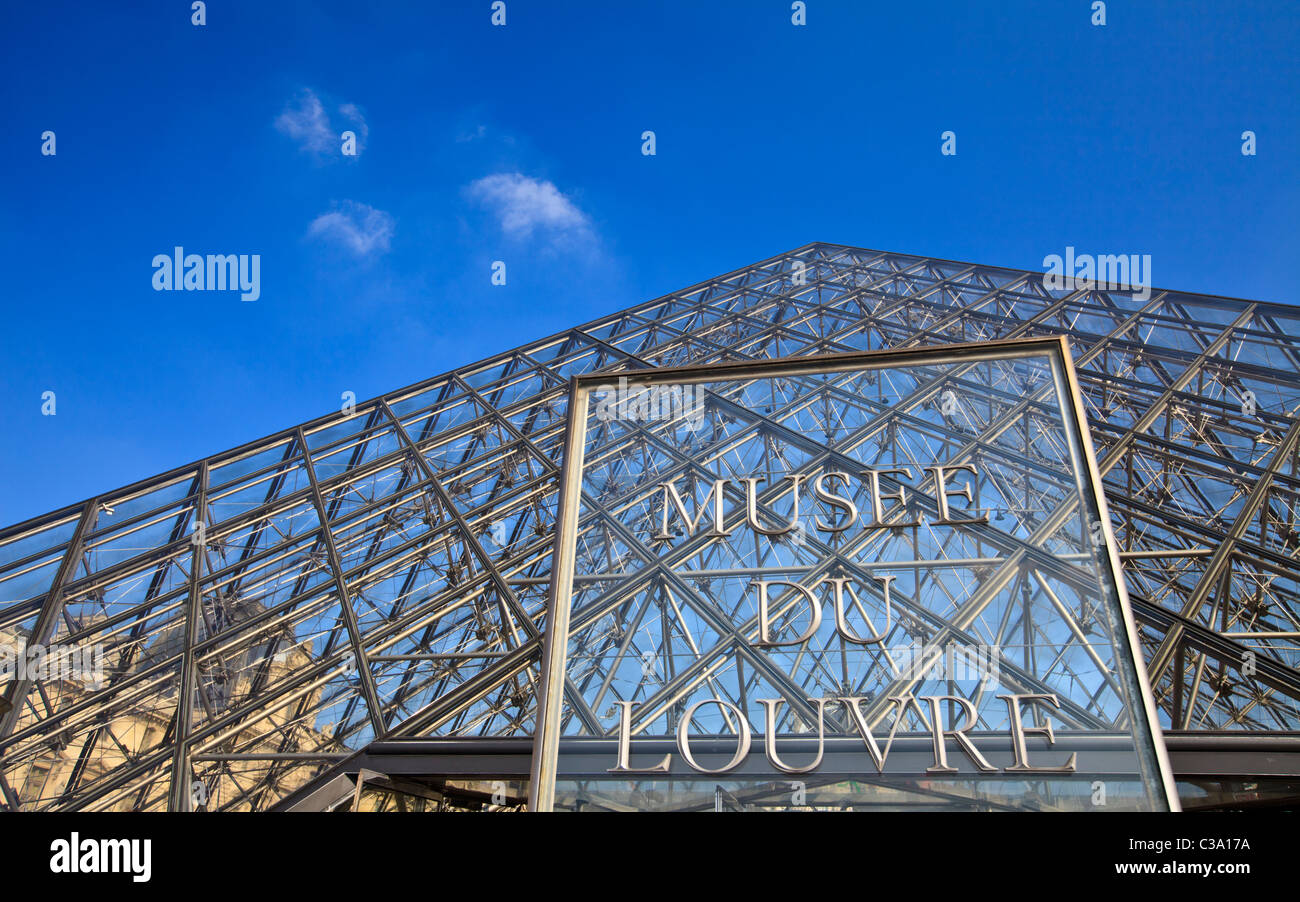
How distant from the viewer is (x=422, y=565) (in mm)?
14203

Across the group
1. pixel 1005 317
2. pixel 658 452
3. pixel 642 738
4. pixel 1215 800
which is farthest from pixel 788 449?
pixel 1005 317

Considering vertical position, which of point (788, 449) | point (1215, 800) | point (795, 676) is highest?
point (788, 449)

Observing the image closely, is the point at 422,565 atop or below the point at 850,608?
atop

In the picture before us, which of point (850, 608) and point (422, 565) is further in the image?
point (422, 565)

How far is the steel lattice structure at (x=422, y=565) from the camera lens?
915 cm

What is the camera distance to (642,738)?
412 cm

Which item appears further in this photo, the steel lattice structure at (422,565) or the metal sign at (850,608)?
the steel lattice structure at (422,565)

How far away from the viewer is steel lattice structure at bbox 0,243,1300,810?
30.0 ft
